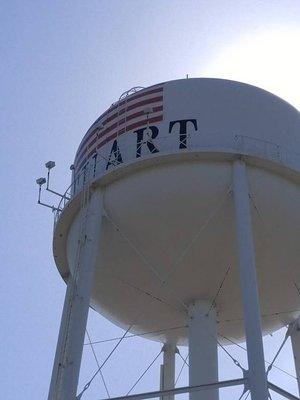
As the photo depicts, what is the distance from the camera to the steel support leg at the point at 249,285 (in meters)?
8.48

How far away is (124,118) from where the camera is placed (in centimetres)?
1148

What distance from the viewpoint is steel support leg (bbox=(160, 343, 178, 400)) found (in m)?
13.1

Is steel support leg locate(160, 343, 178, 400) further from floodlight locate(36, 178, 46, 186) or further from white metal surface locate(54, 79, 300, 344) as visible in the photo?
floodlight locate(36, 178, 46, 186)

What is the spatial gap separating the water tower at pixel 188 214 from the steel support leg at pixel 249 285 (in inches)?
0.8

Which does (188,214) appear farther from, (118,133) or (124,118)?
(124,118)

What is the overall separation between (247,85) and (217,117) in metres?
1.20

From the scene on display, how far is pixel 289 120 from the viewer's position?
11445 millimetres

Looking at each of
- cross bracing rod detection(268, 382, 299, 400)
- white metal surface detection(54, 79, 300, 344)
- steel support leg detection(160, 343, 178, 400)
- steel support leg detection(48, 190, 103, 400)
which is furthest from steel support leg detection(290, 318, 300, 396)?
steel support leg detection(48, 190, 103, 400)

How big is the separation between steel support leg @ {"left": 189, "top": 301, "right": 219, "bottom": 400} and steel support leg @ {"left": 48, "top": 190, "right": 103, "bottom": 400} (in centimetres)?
238

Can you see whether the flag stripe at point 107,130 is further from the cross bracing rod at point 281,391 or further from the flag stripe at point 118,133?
the cross bracing rod at point 281,391

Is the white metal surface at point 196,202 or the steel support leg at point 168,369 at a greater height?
the white metal surface at point 196,202

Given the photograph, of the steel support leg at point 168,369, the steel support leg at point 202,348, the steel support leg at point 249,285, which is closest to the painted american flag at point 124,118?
the steel support leg at point 249,285

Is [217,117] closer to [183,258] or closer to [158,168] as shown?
[158,168]

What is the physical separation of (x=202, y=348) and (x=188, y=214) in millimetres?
2650
